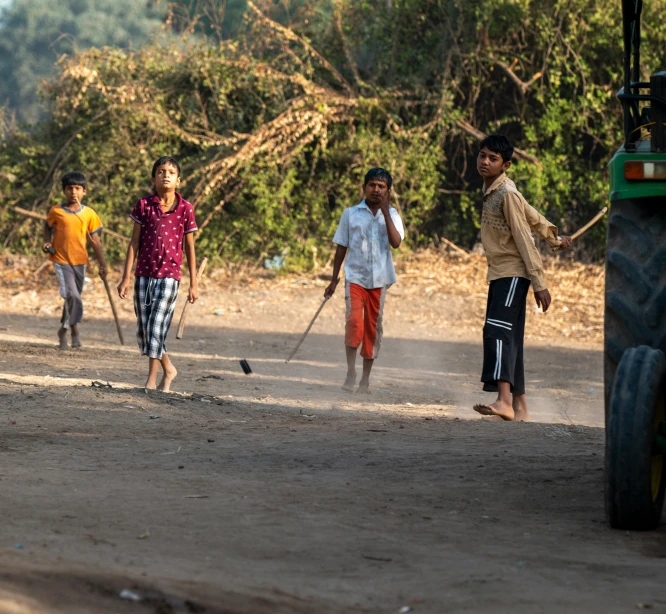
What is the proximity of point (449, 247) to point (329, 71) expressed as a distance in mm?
3367

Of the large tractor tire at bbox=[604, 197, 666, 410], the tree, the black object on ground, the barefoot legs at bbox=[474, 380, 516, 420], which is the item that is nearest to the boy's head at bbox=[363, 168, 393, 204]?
the black object on ground

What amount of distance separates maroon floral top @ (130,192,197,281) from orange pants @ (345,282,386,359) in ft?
5.01

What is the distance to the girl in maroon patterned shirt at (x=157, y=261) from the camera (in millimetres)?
7340

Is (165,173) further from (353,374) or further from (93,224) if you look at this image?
(93,224)

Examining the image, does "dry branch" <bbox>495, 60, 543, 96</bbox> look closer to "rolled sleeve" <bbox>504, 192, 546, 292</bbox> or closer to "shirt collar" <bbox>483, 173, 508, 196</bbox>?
"shirt collar" <bbox>483, 173, 508, 196</bbox>

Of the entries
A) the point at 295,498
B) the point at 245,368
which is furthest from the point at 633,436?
the point at 245,368

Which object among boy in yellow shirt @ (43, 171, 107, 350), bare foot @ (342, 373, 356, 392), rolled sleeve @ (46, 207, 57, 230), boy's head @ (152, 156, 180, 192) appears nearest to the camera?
boy's head @ (152, 156, 180, 192)

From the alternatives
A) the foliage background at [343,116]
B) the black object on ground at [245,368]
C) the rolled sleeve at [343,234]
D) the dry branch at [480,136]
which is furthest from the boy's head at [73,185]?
the dry branch at [480,136]

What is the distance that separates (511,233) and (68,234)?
501 cm

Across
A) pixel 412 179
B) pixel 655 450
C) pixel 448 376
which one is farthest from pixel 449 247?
pixel 655 450

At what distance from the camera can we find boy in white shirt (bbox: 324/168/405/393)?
8297mm

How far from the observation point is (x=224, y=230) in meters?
16.3

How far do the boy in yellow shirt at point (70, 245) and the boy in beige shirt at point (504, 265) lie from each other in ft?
15.1

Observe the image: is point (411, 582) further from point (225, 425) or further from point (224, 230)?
point (224, 230)
